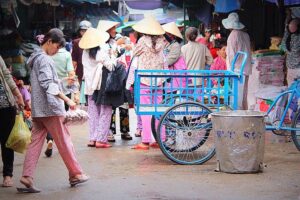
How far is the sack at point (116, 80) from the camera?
10.0m

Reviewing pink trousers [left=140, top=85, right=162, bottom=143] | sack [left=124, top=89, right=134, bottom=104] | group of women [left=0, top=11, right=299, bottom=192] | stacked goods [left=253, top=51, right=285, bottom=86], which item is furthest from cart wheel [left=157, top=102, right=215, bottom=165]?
stacked goods [left=253, top=51, right=285, bottom=86]

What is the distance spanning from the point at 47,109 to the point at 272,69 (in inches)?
222

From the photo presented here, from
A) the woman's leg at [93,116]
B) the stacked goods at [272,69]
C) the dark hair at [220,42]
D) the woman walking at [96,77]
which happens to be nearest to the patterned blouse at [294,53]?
the stacked goods at [272,69]

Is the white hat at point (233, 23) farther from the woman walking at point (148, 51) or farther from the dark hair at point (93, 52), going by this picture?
the dark hair at point (93, 52)

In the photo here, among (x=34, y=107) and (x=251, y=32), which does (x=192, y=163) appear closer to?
(x=34, y=107)

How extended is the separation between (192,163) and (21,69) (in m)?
5.24

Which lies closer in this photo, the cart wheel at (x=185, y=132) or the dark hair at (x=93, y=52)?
the cart wheel at (x=185, y=132)

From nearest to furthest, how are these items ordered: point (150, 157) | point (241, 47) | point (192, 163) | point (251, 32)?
1. point (192, 163)
2. point (150, 157)
3. point (241, 47)
4. point (251, 32)

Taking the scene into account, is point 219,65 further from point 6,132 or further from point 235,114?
point 6,132

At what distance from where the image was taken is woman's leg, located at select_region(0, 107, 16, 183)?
7.38 meters

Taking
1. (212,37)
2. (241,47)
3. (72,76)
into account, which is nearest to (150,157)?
(72,76)

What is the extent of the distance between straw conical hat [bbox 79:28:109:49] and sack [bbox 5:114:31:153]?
9.45 ft

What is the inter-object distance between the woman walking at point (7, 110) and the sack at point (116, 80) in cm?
278

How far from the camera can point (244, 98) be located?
13102 millimetres
